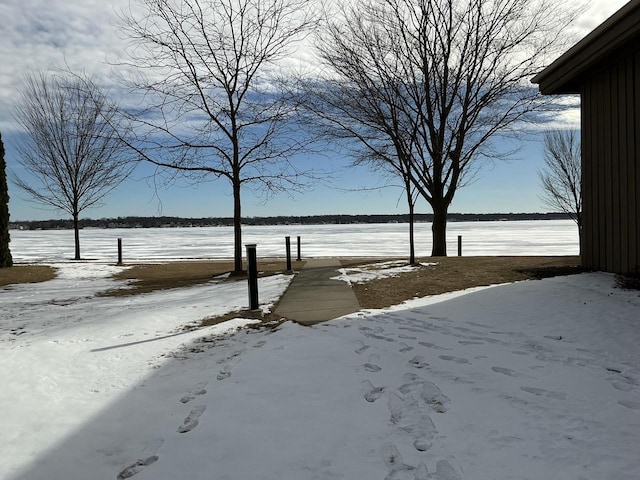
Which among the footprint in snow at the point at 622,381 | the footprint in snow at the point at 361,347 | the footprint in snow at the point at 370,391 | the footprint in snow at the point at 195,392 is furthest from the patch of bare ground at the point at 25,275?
the footprint in snow at the point at 622,381

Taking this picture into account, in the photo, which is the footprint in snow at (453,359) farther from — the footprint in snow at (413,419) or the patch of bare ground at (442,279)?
the patch of bare ground at (442,279)

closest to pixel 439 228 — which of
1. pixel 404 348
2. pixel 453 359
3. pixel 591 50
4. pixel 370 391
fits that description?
pixel 591 50

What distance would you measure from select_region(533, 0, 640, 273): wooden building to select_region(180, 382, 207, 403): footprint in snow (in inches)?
290

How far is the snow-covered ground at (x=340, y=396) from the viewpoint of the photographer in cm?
275

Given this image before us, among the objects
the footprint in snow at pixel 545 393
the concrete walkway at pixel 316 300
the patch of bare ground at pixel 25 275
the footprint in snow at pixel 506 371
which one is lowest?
the footprint in snow at pixel 545 393

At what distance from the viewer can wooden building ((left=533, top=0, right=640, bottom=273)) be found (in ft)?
24.2

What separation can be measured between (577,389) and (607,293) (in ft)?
12.5

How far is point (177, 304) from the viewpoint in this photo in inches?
319

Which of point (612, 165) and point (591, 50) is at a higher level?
point (591, 50)

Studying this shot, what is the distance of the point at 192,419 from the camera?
11.2 ft

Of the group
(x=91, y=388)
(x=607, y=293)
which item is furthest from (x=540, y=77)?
(x=91, y=388)

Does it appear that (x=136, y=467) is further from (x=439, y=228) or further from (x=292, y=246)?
(x=292, y=246)

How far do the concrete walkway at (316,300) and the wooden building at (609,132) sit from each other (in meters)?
4.97

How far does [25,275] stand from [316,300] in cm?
1026
